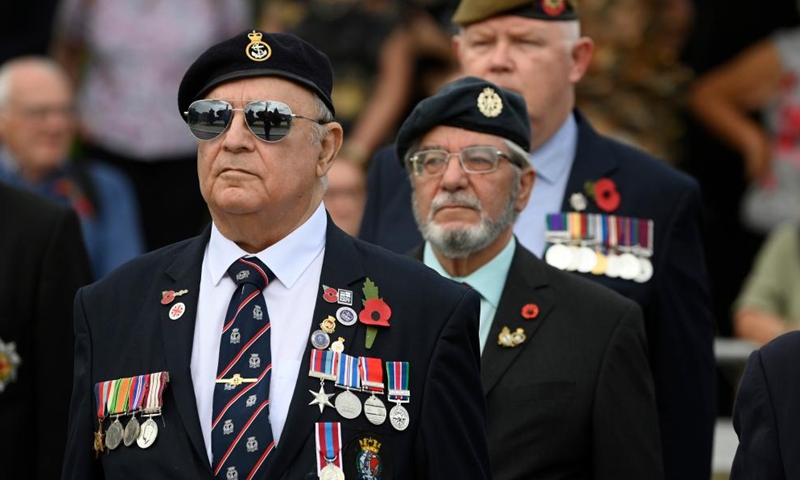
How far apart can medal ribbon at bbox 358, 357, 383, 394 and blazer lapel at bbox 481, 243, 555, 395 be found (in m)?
1.02

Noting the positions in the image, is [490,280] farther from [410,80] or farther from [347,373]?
[410,80]

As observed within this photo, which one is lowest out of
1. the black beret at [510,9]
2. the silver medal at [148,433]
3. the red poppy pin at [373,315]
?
the silver medal at [148,433]

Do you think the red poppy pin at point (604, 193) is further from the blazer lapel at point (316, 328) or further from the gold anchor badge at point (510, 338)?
the blazer lapel at point (316, 328)

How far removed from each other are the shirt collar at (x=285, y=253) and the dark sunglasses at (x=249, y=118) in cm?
23

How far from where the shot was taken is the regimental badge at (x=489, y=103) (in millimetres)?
5543

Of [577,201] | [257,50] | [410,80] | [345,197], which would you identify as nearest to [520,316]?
[577,201]

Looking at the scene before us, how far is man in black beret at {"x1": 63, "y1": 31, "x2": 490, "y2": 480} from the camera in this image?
4.13m

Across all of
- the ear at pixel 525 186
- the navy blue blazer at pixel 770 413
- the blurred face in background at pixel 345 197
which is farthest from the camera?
the blurred face in background at pixel 345 197

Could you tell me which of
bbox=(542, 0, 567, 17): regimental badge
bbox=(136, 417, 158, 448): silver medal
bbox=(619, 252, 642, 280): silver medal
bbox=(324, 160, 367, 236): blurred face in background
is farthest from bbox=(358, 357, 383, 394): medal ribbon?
bbox=(324, 160, 367, 236): blurred face in background

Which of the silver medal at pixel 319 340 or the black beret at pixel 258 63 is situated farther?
the black beret at pixel 258 63

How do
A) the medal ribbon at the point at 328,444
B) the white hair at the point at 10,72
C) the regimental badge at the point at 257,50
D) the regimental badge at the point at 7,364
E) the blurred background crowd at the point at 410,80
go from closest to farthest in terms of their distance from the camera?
the medal ribbon at the point at 328,444
the regimental badge at the point at 257,50
the regimental badge at the point at 7,364
the white hair at the point at 10,72
the blurred background crowd at the point at 410,80

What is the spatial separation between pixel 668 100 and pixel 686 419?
3990 mm

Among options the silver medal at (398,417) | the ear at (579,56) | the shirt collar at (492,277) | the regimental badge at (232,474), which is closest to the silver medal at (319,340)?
the silver medal at (398,417)

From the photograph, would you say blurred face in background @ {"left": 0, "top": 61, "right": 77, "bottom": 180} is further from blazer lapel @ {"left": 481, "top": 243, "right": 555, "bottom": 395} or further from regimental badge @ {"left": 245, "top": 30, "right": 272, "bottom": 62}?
regimental badge @ {"left": 245, "top": 30, "right": 272, "bottom": 62}
